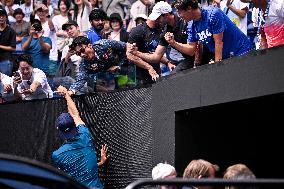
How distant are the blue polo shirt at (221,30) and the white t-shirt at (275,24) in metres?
0.44

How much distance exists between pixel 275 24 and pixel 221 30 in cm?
69

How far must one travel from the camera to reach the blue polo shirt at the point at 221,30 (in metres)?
9.66

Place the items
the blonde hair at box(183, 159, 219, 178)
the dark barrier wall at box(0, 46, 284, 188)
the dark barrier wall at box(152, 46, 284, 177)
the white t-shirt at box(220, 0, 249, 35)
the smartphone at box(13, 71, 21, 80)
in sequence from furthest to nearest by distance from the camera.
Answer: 1. the white t-shirt at box(220, 0, 249, 35)
2. the smartphone at box(13, 71, 21, 80)
3. the dark barrier wall at box(152, 46, 284, 177)
4. the dark barrier wall at box(0, 46, 284, 188)
5. the blonde hair at box(183, 159, 219, 178)

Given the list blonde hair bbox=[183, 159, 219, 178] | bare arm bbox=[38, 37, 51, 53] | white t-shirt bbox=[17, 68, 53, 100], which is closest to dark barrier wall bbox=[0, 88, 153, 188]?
white t-shirt bbox=[17, 68, 53, 100]

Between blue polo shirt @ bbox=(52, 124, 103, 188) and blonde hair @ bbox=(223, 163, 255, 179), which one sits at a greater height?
blue polo shirt @ bbox=(52, 124, 103, 188)

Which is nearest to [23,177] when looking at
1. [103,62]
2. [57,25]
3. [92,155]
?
[92,155]

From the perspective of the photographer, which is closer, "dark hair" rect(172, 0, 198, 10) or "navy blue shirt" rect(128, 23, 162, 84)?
"dark hair" rect(172, 0, 198, 10)

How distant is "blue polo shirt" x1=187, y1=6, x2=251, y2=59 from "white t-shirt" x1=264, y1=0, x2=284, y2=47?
44 centimetres

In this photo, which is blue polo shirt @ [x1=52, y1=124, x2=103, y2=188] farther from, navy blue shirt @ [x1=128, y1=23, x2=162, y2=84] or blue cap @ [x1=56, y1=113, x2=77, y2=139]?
navy blue shirt @ [x1=128, y1=23, x2=162, y2=84]

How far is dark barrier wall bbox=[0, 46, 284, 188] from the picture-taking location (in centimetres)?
884

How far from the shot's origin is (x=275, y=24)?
30.2ft

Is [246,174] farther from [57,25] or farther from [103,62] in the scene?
[57,25]

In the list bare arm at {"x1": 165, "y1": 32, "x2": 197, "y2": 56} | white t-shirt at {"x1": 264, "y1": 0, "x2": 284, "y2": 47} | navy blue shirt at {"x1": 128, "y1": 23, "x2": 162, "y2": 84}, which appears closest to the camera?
white t-shirt at {"x1": 264, "y1": 0, "x2": 284, "y2": 47}

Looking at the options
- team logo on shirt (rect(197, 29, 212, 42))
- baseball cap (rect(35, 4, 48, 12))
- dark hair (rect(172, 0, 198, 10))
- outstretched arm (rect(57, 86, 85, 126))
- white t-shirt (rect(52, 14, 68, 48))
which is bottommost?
outstretched arm (rect(57, 86, 85, 126))
